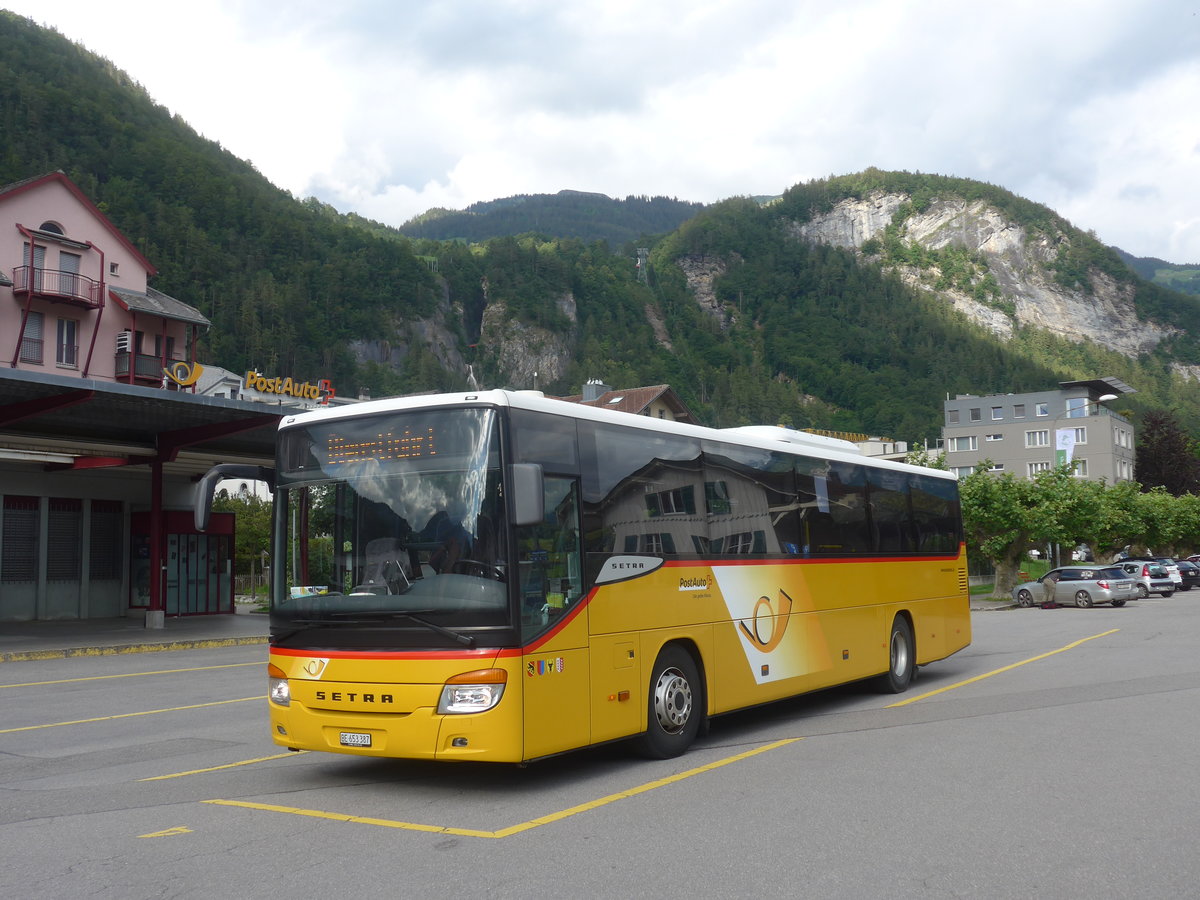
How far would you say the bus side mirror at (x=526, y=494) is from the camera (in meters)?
7.30

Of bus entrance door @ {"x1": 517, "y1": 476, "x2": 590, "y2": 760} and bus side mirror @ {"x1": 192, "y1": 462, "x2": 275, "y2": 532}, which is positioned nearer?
bus entrance door @ {"x1": 517, "y1": 476, "x2": 590, "y2": 760}

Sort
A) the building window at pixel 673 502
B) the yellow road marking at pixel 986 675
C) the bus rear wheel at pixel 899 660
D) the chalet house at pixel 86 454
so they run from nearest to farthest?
1. the building window at pixel 673 502
2. the yellow road marking at pixel 986 675
3. the bus rear wheel at pixel 899 660
4. the chalet house at pixel 86 454

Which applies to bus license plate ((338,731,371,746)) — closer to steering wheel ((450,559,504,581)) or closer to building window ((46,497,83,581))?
steering wheel ((450,559,504,581))

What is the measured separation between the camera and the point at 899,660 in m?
13.8

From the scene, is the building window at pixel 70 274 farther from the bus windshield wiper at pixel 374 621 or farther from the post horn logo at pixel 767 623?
the bus windshield wiper at pixel 374 621

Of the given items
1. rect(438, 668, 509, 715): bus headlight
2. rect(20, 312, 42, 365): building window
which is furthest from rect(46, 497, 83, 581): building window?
rect(438, 668, 509, 715): bus headlight

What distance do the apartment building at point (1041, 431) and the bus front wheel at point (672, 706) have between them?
96.3 m

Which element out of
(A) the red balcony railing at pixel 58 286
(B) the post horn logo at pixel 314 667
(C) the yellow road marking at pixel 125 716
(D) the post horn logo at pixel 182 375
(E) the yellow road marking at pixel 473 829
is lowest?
(C) the yellow road marking at pixel 125 716

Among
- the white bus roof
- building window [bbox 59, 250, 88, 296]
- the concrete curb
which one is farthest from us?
building window [bbox 59, 250, 88, 296]

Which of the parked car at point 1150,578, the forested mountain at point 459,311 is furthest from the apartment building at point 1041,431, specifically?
the parked car at point 1150,578

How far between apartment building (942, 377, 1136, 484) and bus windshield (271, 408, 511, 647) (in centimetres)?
9855

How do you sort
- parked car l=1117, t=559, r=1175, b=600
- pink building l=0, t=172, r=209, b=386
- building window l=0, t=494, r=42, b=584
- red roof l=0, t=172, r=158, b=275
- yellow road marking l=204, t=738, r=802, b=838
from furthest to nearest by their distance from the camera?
1. parked car l=1117, t=559, r=1175, b=600
2. red roof l=0, t=172, r=158, b=275
3. pink building l=0, t=172, r=209, b=386
4. building window l=0, t=494, r=42, b=584
5. yellow road marking l=204, t=738, r=802, b=838

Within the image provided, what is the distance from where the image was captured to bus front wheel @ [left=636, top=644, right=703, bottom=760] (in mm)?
8805

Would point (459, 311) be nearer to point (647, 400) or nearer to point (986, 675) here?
point (647, 400)
